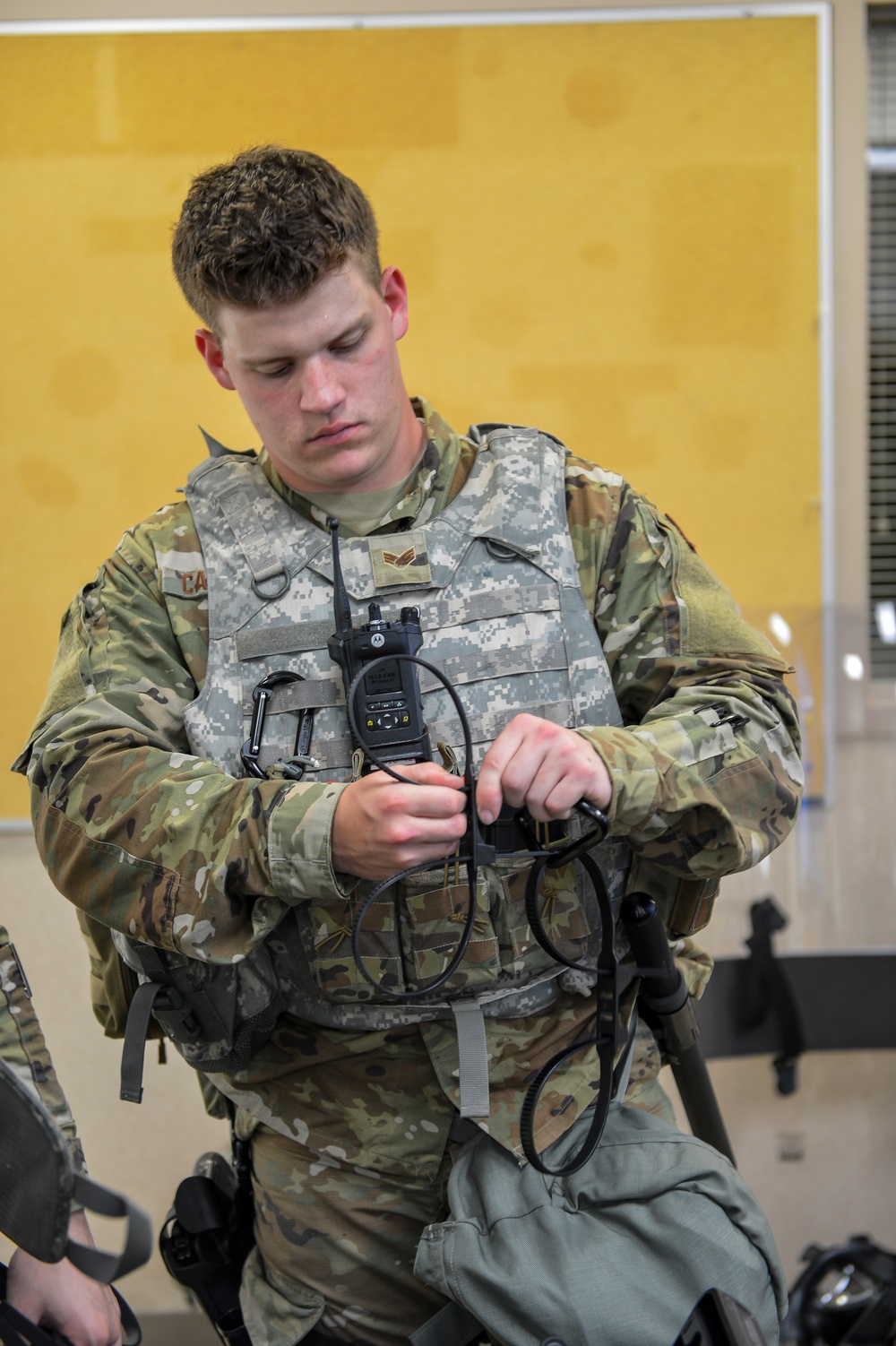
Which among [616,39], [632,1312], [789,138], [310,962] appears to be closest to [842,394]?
[789,138]

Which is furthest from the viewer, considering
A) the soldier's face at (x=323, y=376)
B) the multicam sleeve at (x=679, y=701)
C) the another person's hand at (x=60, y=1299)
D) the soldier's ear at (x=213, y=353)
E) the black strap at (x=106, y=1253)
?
the soldier's ear at (x=213, y=353)

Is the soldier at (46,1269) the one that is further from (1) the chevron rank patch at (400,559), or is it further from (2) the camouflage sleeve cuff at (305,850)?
(1) the chevron rank patch at (400,559)

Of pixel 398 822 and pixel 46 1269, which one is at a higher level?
pixel 398 822

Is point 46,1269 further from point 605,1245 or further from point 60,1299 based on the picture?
point 605,1245

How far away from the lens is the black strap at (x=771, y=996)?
2152 millimetres

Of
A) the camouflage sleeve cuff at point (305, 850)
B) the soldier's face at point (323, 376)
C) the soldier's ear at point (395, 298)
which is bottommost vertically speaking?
the camouflage sleeve cuff at point (305, 850)

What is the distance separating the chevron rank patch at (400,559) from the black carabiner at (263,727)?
0.47 feet

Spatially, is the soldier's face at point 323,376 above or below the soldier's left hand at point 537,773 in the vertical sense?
above

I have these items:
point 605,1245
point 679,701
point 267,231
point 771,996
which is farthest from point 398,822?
point 771,996

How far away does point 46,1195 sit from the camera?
0.77 meters

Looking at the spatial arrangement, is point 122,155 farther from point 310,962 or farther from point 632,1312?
point 632,1312

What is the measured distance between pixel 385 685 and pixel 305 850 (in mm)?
210

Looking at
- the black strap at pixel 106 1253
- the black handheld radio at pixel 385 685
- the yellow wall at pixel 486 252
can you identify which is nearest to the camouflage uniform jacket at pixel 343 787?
the black handheld radio at pixel 385 685

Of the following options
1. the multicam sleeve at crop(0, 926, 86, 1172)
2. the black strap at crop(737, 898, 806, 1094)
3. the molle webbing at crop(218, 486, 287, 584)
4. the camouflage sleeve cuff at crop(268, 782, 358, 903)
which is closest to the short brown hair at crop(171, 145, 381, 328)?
the molle webbing at crop(218, 486, 287, 584)
